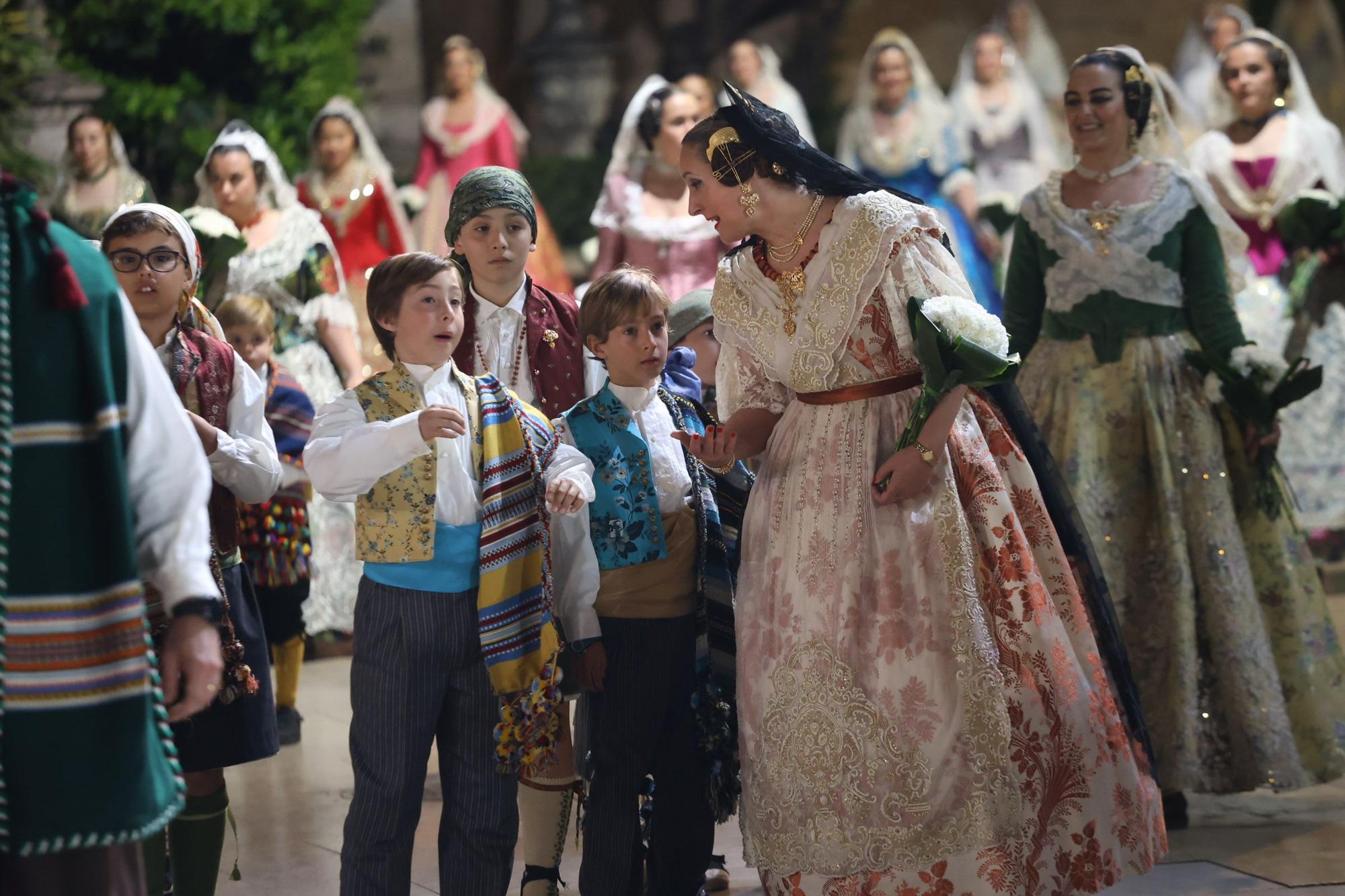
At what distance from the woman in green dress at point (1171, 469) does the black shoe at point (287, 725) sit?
8.84ft

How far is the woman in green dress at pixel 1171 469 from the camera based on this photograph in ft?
13.6

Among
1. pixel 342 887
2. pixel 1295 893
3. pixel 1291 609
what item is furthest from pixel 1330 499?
pixel 342 887

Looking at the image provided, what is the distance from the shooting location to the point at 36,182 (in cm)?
909

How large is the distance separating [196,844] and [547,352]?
4.51 feet

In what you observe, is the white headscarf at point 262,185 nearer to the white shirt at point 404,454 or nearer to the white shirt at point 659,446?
the white shirt at point 659,446

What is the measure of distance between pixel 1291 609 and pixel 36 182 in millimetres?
7332

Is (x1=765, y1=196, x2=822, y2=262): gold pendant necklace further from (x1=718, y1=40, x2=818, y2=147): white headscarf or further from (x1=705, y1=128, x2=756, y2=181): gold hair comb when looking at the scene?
(x1=718, y1=40, x2=818, y2=147): white headscarf

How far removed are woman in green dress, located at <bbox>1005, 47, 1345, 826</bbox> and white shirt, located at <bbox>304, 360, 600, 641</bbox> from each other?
1.55 metres

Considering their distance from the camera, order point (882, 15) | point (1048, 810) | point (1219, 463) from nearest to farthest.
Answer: point (1048, 810)
point (1219, 463)
point (882, 15)

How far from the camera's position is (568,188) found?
11969 mm

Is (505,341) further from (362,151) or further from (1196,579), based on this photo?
(362,151)

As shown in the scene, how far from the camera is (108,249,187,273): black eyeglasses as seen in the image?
10.4 feet

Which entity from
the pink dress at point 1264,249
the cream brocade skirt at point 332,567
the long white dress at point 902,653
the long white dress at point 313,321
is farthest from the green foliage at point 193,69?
the long white dress at point 902,653

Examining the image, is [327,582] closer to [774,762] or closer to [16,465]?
[774,762]
